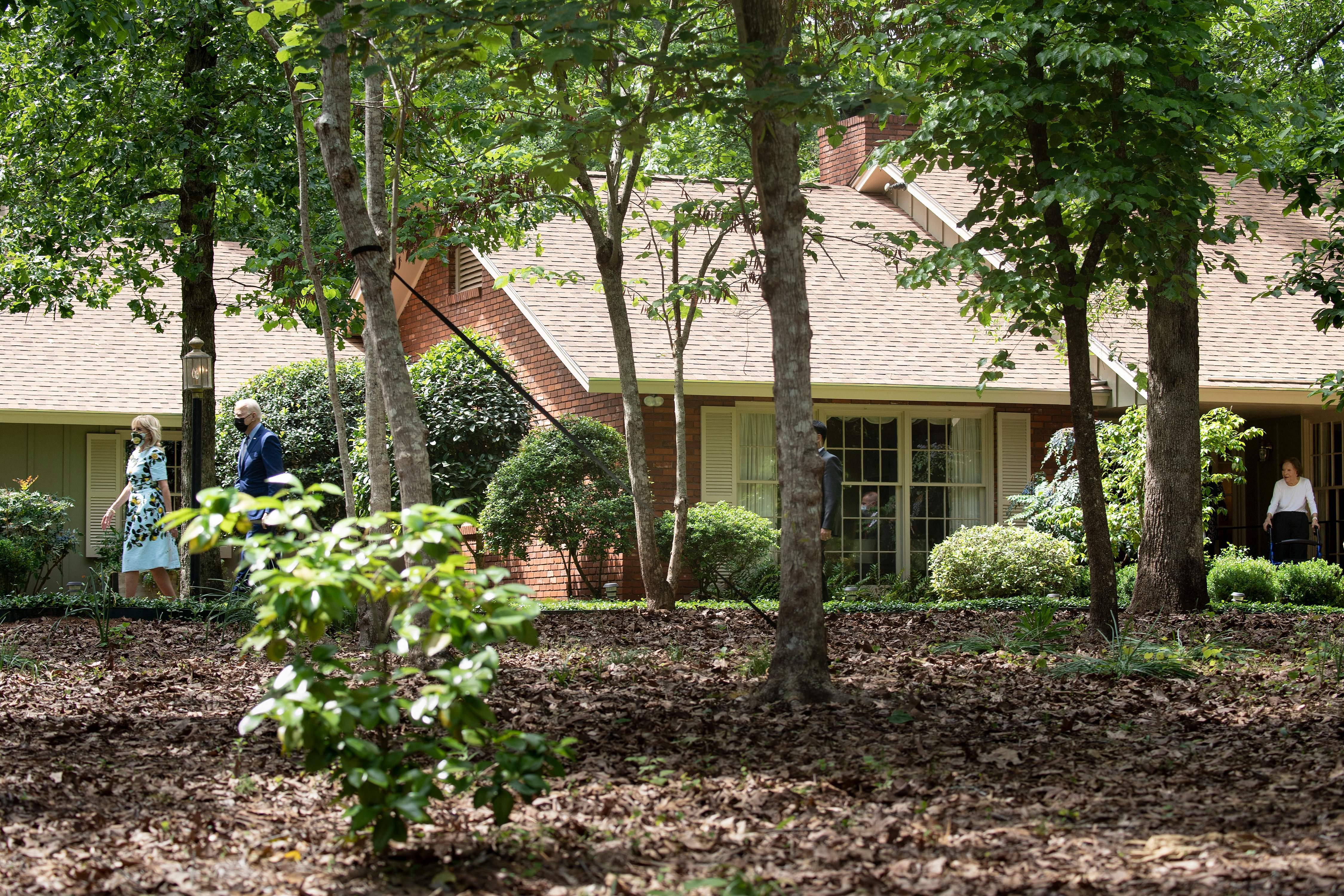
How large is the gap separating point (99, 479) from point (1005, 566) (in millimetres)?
11562

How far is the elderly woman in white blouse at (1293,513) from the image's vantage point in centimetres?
1374

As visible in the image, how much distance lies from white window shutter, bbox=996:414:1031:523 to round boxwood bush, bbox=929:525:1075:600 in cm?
183

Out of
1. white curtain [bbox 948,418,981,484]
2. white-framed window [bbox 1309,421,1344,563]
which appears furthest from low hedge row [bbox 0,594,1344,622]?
white-framed window [bbox 1309,421,1344,563]

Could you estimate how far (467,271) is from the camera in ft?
53.9

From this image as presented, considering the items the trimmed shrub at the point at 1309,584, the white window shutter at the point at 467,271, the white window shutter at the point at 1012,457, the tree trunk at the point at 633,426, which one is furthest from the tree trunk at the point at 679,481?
the trimmed shrub at the point at 1309,584

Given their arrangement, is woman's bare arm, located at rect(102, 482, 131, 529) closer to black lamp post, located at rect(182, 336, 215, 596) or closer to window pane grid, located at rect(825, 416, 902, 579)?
black lamp post, located at rect(182, 336, 215, 596)

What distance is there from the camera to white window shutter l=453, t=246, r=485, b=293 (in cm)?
1616

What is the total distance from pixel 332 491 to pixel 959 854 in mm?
2083

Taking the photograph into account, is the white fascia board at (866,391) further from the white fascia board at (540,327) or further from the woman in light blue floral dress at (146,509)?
the woman in light blue floral dress at (146,509)

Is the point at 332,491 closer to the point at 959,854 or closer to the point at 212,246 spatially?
the point at 959,854

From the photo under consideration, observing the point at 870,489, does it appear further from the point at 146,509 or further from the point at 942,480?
the point at 146,509

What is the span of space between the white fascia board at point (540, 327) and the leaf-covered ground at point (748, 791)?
605cm

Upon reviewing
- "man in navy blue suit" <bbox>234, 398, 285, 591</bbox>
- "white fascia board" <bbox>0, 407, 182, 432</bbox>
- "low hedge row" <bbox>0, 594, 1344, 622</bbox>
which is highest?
"white fascia board" <bbox>0, 407, 182, 432</bbox>

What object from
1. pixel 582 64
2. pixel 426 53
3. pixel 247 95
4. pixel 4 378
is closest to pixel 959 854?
pixel 582 64
